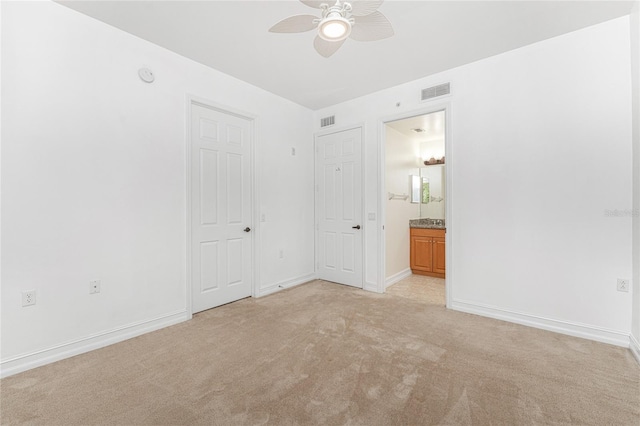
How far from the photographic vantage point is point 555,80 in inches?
107

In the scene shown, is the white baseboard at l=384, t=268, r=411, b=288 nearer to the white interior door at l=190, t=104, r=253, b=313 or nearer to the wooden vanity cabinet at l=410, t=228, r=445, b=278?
the wooden vanity cabinet at l=410, t=228, r=445, b=278

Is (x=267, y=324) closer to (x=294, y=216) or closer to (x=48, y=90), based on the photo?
(x=294, y=216)

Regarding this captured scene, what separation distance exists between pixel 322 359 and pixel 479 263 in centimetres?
206

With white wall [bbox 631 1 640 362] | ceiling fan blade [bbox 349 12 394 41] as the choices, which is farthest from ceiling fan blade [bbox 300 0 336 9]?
white wall [bbox 631 1 640 362]

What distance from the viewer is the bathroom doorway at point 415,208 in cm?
426

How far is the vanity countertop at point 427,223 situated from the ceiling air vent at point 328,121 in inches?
90.4

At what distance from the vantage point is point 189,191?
3.06 metres

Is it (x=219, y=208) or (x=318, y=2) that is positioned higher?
(x=318, y=2)

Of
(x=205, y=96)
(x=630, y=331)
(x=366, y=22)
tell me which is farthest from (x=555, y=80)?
(x=205, y=96)

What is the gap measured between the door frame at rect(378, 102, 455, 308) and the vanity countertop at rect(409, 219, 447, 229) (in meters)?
1.33

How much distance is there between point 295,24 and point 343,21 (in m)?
0.44

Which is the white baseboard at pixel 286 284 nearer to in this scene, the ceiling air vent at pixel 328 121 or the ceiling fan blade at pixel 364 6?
the ceiling air vent at pixel 328 121

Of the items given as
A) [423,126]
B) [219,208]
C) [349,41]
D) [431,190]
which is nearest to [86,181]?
[219,208]

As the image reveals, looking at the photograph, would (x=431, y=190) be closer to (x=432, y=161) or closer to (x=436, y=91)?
(x=432, y=161)
